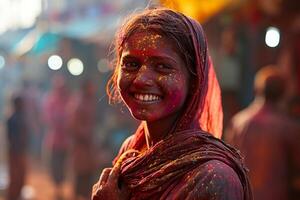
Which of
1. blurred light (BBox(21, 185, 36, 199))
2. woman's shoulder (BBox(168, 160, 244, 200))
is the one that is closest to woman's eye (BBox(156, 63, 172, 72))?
woman's shoulder (BBox(168, 160, 244, 200))

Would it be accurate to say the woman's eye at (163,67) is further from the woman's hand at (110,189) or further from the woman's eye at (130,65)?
the woman's hand at (110,189)

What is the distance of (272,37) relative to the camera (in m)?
7.98

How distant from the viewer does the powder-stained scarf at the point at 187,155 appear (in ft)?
6.33

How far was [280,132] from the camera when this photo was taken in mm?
5230

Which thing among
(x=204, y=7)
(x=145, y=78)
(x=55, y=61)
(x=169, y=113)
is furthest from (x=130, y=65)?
(x=55, y=61)

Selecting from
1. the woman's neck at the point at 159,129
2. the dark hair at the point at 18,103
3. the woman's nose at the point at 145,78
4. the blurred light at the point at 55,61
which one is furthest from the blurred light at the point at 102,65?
the woman's nose at the point at 145,78

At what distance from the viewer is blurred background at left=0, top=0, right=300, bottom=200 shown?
7.47 metres

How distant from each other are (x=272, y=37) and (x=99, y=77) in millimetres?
7271

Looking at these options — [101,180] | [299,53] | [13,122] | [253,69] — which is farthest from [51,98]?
[101,180]

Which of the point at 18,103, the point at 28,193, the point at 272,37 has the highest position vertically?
the point at 272,37

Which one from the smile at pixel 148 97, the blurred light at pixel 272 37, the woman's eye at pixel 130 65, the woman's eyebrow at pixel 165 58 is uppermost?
the woman's eyebrow at pixel 165 58

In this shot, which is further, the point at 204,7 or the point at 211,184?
the point at 204,7

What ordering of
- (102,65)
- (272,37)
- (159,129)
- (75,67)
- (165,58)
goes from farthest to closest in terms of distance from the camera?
(75,67) < (102,65) < (272,37) < (159,129) < (165,58)

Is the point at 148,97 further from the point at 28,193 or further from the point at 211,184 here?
the point at 28,193
